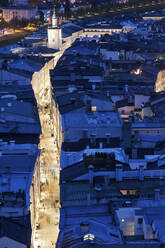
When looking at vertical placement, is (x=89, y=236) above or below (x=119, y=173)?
below

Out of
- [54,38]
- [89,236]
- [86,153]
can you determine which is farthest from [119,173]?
[54,38]

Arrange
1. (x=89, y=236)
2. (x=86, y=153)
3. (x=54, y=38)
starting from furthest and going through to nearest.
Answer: (x=54, y=38) < (x=86, y=153) < (x=89, y=236)

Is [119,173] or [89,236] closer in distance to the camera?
[89,236]

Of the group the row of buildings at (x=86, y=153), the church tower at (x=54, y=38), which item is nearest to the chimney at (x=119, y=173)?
the row of buildings at (x=86, y=153)

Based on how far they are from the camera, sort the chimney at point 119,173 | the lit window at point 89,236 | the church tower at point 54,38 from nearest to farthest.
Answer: the lit window at point 89,236, the chimney at point 119,173, the church tower at point 54,38

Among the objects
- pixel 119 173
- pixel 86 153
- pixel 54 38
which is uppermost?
pixel 54 38

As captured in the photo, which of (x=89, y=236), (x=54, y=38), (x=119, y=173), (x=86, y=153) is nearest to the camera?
(x=89, y=236)

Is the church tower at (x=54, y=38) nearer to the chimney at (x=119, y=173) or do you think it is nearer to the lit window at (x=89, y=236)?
the chimney at (x=119, y=173)

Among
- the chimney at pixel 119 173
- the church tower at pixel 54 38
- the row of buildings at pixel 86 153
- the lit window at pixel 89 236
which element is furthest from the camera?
the church tower at pixel 54 38

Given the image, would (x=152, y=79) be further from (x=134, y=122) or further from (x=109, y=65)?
(x=134, y=122)

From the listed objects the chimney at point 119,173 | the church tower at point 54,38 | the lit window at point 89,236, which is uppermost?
the church tower at point 54,38

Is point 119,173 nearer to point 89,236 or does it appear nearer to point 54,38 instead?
point 89,236

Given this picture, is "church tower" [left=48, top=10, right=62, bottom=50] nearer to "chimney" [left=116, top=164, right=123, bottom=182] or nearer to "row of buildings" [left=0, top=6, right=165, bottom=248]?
"row of buildings" [left=0, top=6, right=165, bottom=248]
